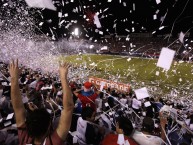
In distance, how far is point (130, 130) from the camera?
9.17ft

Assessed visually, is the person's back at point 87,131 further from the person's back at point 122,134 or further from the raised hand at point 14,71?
the raised hand at point 14,71

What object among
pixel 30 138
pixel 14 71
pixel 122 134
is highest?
pixel 14 71

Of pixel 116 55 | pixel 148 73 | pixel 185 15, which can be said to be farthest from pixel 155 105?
pixel 116 55

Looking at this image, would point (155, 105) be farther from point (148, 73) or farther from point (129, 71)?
point (129, 71)

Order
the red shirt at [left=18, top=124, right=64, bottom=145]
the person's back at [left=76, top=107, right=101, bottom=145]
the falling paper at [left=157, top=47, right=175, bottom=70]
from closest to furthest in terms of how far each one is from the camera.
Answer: the red shirt at [left=18, top=124, right=64, bottom=145], the person's back at [left=76, top=107, right=101, bottom=145], the falling paper at [left=157, top=47, right=175, bottom=70]

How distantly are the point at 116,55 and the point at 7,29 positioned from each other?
1948 cm

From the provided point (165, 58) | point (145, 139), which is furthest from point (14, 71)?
point (165, 58)

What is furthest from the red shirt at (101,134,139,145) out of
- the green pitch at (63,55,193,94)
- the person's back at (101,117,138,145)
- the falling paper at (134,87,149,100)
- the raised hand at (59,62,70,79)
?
the green pitch at (63,55,193,94)

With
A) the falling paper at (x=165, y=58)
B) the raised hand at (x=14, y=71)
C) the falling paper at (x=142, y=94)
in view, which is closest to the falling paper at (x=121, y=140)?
the raised hand at (x=14, y=71)

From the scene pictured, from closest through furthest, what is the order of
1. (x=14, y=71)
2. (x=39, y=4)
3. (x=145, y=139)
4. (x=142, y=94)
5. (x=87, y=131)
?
(x=14, y=71), (x=145, y=139), (x=87, y=131), (x=39, y=4), (x=142, y=94)

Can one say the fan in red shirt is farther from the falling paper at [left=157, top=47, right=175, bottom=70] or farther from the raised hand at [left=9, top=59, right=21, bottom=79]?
the raised hand at [left=9, top=59, right=21, bottom=79]

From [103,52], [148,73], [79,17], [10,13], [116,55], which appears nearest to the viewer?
[10,13]

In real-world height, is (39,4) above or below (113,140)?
above

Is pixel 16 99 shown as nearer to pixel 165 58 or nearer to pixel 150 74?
pixel 165 58
